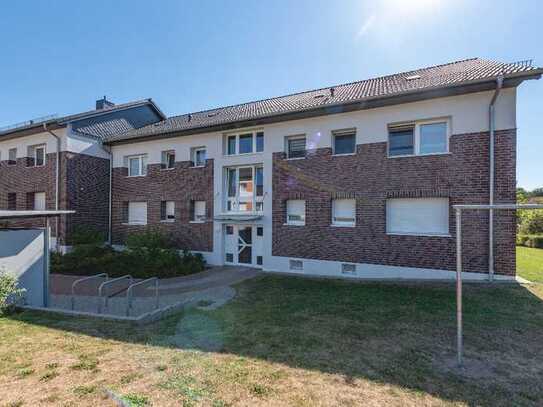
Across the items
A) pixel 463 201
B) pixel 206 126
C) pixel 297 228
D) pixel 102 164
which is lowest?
pixel 297 228

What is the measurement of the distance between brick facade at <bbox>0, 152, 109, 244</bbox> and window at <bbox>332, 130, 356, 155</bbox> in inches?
476

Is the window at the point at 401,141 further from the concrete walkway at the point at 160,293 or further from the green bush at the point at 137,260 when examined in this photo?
the green bush at the point at 137,260

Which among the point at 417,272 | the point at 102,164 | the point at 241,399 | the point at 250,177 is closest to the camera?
the point at 241,399

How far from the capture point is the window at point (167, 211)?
45.7ft

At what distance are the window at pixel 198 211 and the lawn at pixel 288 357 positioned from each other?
707cm

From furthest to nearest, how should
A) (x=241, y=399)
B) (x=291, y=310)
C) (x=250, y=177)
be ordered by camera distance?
(x=250, y=177)
(x=291, y=310)
(x=241, y=399)

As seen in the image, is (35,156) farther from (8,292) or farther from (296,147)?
(296,147)

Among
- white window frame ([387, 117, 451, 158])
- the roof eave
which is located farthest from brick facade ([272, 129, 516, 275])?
the roof eave

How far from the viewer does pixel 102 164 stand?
15344 millimetres

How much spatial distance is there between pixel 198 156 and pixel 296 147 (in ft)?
15.9

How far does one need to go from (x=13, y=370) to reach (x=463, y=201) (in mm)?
10240

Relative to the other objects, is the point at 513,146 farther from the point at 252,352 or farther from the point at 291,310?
the point at 252,352

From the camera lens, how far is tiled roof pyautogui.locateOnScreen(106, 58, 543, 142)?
8570 millimetres

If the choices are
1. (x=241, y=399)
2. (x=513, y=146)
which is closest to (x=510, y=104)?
(x=513, y=146)
